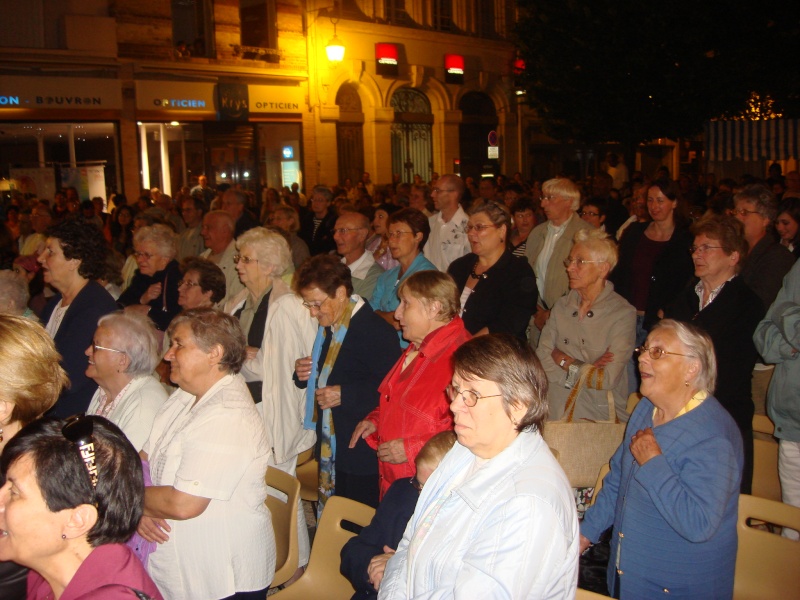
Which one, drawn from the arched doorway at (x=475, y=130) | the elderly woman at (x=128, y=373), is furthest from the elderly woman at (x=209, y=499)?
the arched doorway at (x=475, y=130)

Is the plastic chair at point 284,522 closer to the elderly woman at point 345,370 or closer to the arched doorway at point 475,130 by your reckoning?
the elderly woman at point 345,370

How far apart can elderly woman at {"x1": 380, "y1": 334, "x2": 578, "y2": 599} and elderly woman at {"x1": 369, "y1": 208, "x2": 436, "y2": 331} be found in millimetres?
3085

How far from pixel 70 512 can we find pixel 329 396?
2035 millimetres

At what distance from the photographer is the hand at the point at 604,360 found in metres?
4.27

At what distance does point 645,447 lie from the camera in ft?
9.35

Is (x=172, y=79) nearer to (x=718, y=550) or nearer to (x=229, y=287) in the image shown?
(x=229, y=287)

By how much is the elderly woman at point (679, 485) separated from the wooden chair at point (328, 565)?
1212 millimetres

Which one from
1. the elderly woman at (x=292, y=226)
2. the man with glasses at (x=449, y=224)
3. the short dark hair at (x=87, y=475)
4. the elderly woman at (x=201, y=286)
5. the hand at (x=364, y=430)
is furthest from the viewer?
the elderly woman at (x=292, y=226)

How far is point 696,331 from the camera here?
9.78 feet

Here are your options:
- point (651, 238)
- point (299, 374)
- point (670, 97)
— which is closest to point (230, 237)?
point (299, 374)

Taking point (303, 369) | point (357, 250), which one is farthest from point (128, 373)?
point (357, 250)

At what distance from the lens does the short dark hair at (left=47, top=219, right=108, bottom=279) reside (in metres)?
4.51

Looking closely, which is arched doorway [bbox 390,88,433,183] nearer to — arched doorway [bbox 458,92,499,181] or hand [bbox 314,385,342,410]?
arched doorway [bbox 458,92,499,181]

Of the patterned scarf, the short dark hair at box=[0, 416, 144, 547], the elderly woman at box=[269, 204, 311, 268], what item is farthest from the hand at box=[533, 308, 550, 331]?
the short dark hair at box=[0, 416, 144, 547]
